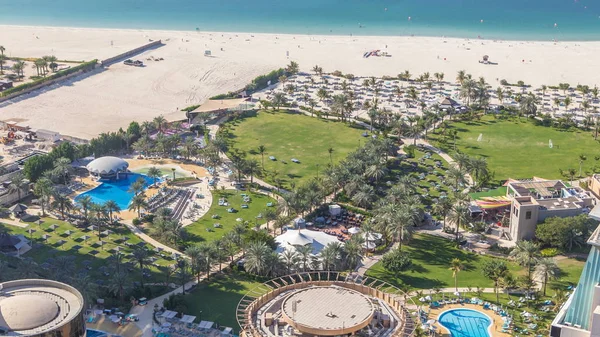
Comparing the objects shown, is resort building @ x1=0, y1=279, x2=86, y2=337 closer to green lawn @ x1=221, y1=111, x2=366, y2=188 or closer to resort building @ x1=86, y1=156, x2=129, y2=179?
resort building @ x1=86, y1=156, x2=129, y2=179

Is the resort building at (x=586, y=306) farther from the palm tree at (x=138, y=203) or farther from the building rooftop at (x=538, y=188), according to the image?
the palm tree at (x=138, y=203)

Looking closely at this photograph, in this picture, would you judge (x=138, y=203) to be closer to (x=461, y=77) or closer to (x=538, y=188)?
(x=538, y=188)

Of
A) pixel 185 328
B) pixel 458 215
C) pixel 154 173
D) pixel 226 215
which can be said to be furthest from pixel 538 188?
pixel 154 173

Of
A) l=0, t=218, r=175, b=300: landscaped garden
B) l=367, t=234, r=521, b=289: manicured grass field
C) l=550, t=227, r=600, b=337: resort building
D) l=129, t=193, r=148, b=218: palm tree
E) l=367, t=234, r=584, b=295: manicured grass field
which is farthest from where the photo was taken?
l=129, t=193, r=148, b=218: palm tree

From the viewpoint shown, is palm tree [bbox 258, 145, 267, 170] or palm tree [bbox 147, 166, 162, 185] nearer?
palm tree [bbox 147, 166, 162, 185]

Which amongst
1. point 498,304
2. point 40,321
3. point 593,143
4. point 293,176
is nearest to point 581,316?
point 498,304

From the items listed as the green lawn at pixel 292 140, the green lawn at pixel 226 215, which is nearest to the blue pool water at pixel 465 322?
the green lawn at pixel 226 215

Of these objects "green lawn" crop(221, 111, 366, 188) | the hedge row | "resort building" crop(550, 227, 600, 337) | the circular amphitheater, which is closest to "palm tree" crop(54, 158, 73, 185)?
"green lawn" crop(221, 111, 366, 188)

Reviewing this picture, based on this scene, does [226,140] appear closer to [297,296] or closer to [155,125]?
[155,125]
